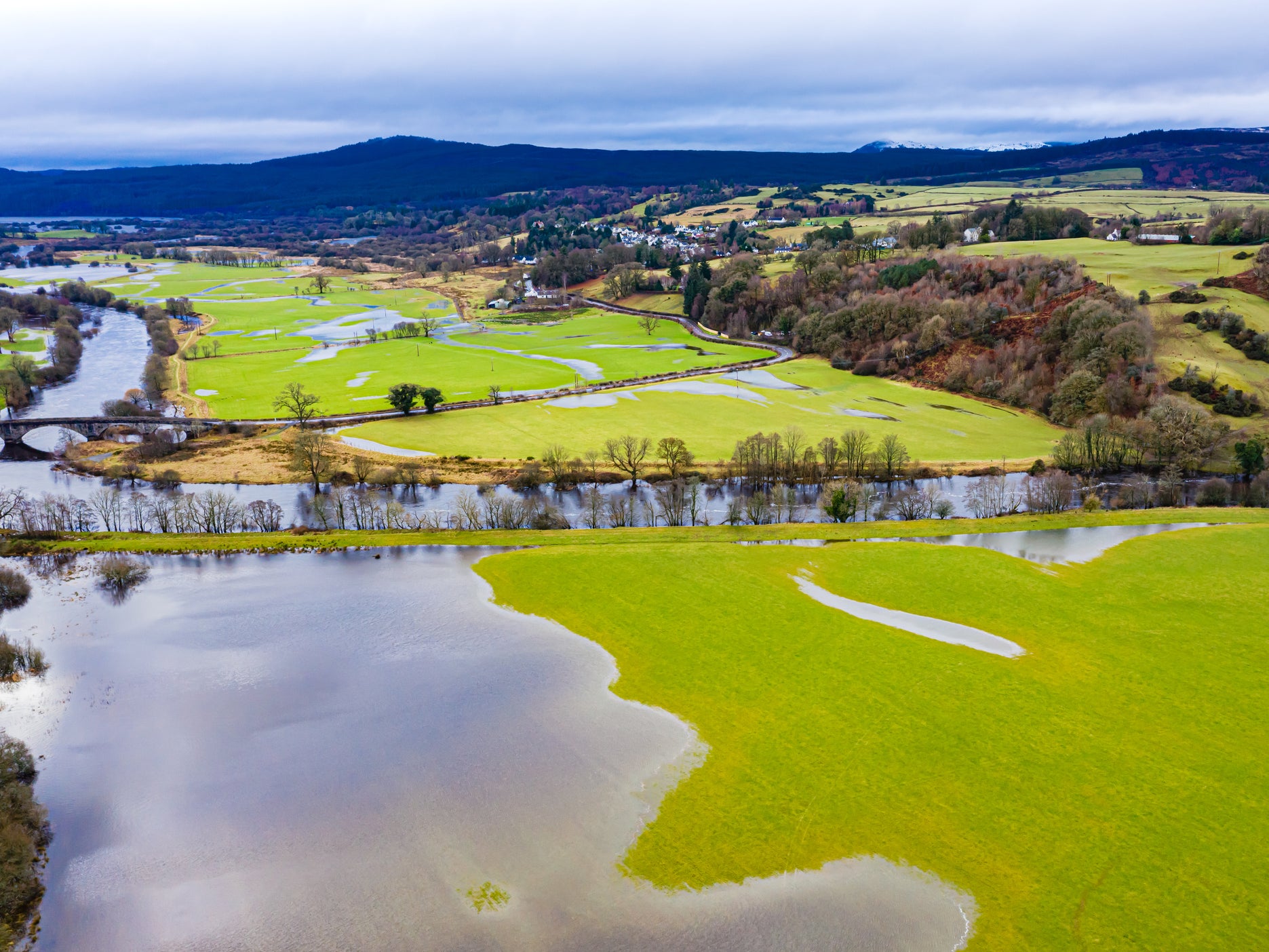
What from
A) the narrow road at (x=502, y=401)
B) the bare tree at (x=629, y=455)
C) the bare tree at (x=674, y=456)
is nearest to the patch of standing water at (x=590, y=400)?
the narrow road at (x=502, y=401)

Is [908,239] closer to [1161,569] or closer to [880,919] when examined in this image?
A: [1161,569]

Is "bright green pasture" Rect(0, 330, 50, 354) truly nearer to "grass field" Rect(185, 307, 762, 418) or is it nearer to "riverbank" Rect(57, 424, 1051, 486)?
"grass field" Rect(185, 307, 762, 418)

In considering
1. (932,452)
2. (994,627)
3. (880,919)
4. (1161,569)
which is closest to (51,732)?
(880,919)

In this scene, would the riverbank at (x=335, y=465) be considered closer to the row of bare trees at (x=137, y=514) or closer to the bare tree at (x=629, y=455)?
the bare tree at (x=629, y=455)

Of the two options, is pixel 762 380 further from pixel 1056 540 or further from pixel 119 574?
pixel 119 574

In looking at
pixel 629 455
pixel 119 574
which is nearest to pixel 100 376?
pixel 119 574
